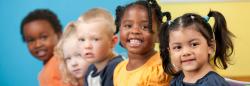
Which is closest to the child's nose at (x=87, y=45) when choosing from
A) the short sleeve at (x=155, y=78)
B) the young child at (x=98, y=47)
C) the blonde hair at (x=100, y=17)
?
the young child at (x=98, y=47)

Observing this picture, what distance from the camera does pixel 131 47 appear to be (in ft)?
5.29

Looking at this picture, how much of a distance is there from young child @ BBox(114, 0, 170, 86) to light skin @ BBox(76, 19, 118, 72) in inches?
7.4

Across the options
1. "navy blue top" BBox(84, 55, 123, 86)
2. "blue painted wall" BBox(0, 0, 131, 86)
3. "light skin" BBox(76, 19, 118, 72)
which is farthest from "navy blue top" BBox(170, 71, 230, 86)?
"blue painted wall" BBox(0, 0, 131, 86)

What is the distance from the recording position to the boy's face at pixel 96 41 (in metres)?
1.82

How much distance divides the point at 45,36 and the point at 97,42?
32 centimetres

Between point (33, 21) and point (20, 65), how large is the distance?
Answer: 223mm

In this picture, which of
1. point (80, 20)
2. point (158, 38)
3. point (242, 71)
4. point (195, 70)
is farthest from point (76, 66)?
point (242, 71)

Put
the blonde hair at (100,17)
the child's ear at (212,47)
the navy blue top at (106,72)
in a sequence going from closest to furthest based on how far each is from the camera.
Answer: the child's ear at (212,47), the navy blue top at (106,72), the blonde hair at (100,17)

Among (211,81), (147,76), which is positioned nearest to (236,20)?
(147,76)

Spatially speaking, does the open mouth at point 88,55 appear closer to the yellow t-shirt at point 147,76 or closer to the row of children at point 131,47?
the row of children at point 131,47

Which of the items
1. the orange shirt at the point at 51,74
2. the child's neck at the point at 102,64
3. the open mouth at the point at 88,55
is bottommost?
the orange shirt at the point at 51,74

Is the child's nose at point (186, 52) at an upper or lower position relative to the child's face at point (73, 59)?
upper

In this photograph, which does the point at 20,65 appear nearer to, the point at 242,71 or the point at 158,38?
the point at 158,38

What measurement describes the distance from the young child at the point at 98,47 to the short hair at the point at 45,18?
6.3 inches
